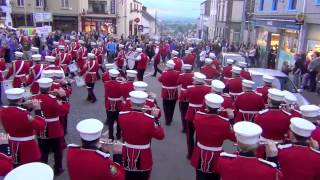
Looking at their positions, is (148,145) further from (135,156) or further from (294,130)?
(294,130)

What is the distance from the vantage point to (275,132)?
21.7 feet

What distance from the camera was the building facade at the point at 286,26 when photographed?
2080 cm

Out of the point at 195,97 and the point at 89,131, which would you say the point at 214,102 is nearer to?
the point at 89,131

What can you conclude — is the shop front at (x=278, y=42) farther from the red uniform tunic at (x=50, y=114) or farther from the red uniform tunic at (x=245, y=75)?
the red uniform tunic at (x=50, y=114)

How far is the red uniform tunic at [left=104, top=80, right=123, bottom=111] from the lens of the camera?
9680mm

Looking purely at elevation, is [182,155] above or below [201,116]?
below

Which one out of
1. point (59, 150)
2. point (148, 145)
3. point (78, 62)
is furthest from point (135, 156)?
point (78, 62)

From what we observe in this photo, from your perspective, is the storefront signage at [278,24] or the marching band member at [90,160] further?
the storefront signage at [278,24]

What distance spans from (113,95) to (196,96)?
2.13 m

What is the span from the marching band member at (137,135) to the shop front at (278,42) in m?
17.7

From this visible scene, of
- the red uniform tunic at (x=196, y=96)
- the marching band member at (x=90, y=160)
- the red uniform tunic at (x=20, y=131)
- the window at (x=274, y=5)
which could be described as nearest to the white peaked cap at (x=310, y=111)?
the red uniform tunic at (x=196, y=96)

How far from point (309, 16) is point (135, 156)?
58.0 ft

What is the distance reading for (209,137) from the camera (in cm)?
595

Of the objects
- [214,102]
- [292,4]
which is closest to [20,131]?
[214,102]
